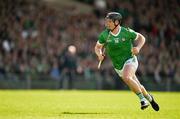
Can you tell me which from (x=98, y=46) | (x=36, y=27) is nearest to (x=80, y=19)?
(x=36, y=27)

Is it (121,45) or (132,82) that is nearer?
(132,82)

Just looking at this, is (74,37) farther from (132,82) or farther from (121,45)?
(132,82)

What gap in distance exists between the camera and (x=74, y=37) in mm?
37531

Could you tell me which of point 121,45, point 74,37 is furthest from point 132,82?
point 74,37

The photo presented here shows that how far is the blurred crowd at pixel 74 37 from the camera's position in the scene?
3541 centimetres

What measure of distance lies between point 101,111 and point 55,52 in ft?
58.9

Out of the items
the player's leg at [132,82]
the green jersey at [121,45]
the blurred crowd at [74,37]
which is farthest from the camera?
the blurred crowd at [74,37]

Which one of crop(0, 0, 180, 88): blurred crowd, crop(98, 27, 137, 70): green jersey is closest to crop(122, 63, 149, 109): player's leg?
crop(98, 27, 137, 70): green jersey

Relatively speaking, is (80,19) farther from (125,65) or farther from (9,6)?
(125,65)

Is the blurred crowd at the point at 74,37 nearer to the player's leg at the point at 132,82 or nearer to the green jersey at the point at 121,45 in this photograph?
the green jersey at the point at 121,45

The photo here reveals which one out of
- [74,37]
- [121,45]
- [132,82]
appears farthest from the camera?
[74,37]

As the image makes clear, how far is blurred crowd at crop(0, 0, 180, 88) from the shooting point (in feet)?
116

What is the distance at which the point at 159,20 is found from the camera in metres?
40.1

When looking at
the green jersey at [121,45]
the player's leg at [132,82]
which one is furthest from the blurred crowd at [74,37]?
the player's leg at [132,82]
